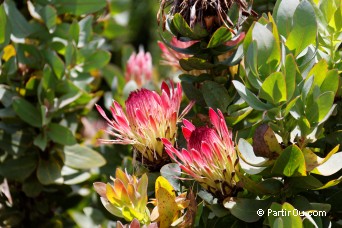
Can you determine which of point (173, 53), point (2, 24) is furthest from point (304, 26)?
point (2, 24)

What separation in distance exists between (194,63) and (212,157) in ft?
0.75

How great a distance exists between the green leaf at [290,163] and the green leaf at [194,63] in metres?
0.26

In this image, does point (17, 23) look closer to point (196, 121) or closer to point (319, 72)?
point (196, 121)

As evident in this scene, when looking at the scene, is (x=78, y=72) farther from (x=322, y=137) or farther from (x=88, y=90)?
(x=322, y=137)

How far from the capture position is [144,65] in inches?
60.0

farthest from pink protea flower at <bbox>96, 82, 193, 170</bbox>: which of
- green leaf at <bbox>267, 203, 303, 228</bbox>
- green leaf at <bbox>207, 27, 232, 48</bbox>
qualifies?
green leaf at <bbox>267, 203, 303, 228</bbox>

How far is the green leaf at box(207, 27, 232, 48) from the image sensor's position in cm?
99

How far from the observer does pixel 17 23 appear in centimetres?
138

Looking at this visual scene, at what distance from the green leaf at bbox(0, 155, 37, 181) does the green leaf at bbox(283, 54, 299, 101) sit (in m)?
0.74

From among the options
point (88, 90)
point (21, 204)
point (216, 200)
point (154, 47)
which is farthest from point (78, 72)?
point (154, 47)

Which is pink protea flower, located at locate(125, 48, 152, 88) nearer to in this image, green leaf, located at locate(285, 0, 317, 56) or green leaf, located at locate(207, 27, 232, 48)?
green leaf, located at locate(207, 27, 232, 48)

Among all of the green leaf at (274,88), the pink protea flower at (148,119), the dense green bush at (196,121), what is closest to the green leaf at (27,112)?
the dense green bush at (196,121)

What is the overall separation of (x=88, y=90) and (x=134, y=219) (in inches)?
27.2

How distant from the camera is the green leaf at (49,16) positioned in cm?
138
